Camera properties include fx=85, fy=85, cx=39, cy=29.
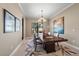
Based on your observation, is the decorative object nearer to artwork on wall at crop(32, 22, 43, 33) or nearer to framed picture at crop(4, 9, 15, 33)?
artwork on wall at crop(32, 22, 43, 33)

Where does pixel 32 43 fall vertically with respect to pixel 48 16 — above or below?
below

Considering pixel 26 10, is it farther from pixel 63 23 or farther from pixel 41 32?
pixel 63 23

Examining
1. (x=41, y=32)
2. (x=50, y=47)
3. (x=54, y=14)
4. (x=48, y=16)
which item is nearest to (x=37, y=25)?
(x=41, y=32)

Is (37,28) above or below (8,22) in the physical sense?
below

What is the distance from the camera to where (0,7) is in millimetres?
1926

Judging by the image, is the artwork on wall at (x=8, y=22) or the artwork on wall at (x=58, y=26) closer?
the artwork on wall at (x=8, y=22)

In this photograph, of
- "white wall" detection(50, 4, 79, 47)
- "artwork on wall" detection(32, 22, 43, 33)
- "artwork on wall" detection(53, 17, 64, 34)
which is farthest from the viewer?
"white wall" detection(50, 4, 79, 47)

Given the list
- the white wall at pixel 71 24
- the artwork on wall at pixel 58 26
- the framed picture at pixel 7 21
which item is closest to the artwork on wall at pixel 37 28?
the artwork on wall at pixel 58 26

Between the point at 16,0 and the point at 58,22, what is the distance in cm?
206

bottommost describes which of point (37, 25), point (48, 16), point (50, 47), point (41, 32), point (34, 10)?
point (50, 47)

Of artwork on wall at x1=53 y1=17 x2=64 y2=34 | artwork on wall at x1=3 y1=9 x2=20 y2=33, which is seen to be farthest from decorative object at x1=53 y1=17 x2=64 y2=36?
artwork on wall at x1=3 y1=9 x2=20 y2=33

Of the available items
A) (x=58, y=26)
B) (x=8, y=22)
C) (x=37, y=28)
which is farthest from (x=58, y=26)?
(x=8, y=22)

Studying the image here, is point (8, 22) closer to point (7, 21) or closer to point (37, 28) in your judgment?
point (7, 21)

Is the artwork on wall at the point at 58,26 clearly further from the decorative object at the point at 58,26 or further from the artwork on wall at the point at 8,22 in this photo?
the artwork on wall at the point at 8,22
